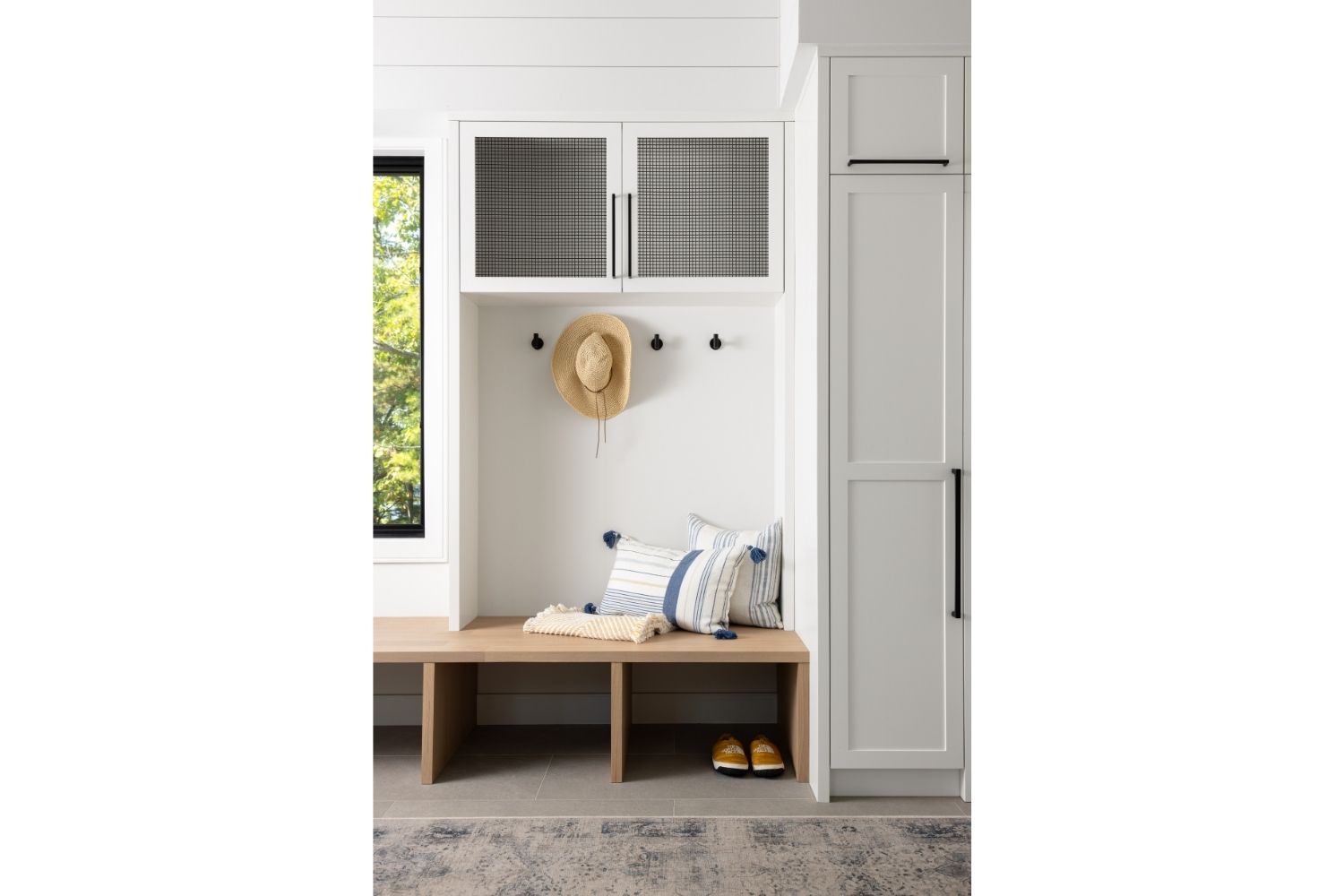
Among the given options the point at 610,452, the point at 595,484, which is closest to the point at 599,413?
the point at 610,452

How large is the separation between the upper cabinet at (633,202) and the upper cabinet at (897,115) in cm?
43

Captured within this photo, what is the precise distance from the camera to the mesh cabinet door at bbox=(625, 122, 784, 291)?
2924 millimetres

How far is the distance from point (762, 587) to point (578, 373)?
1.05 meters

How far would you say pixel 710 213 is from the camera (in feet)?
9.62

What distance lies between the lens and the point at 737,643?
9.12 ft

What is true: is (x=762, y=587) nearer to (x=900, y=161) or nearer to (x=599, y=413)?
A: (x=599, y=413)

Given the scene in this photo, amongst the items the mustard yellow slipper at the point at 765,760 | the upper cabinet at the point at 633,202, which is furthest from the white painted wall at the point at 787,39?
the mustard yellow slipper at the point at 765,760
